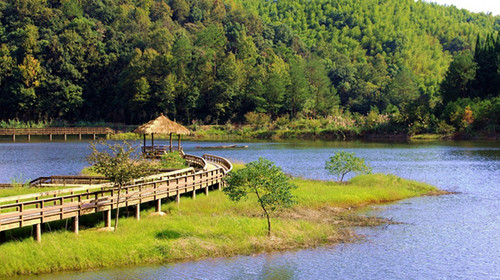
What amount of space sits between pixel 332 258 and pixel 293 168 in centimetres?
3046

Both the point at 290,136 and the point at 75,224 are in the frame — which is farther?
the point at 290,136

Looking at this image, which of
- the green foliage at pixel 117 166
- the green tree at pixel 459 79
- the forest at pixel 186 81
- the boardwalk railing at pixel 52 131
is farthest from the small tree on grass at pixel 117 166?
the green tree at pixel 459 79

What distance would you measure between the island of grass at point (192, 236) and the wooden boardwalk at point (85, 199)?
816 mm

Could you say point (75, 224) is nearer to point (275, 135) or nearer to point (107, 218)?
point (107, 218)

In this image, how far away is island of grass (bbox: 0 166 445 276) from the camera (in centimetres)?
2256

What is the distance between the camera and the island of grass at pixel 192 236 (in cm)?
2256

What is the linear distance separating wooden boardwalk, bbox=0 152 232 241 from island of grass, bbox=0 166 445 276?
0.82m

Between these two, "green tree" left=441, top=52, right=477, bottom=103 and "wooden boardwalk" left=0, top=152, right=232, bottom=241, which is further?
"green tree" left=441, top=52, right=477, bottom=103

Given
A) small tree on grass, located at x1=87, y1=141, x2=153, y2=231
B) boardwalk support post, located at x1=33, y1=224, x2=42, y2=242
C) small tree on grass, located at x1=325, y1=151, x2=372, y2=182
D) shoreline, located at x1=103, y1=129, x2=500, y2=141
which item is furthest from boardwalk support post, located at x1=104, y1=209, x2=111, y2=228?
shoreline, located at x1=103, y1=129, x2=500, y2=141

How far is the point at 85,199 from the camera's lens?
2961 centimetres

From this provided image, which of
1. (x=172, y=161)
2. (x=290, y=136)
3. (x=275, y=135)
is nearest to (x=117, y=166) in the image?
(x=172, y=161)

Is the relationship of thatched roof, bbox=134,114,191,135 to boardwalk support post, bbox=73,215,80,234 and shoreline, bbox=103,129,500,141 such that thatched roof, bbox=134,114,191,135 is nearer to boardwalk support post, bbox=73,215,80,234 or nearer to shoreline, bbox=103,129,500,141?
boardwalk support post, bbox=73,215,80,234

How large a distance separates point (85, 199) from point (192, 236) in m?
7.01

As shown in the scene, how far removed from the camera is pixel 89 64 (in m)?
132
